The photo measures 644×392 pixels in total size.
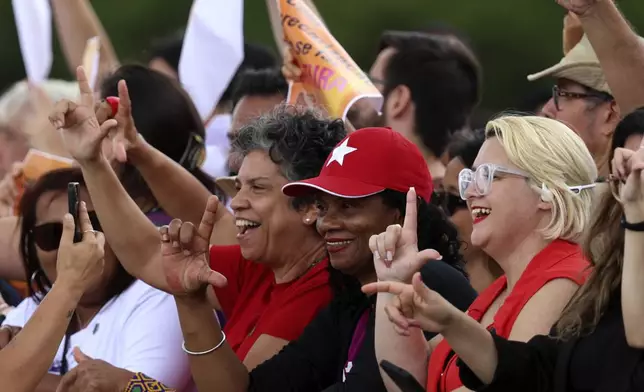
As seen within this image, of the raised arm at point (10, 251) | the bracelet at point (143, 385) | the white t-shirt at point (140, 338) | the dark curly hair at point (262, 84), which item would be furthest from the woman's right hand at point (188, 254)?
the dark curly hair at point (262, 84)

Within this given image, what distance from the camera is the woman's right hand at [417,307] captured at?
3.62 m

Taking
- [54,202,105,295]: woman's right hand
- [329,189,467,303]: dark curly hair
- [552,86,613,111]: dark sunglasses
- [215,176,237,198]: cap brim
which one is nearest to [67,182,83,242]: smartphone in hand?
[54,202,105,295]: woman's right hand

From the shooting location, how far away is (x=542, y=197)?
4078 millimetres

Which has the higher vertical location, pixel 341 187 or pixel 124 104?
pixel 341 187

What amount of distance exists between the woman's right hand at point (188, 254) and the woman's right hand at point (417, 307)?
2.80ft

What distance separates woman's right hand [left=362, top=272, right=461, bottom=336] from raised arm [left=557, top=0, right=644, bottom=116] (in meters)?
1.19

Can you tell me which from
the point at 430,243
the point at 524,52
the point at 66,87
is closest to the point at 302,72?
the point at 430,243

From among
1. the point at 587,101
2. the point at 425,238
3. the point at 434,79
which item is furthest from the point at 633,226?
the point at 434,79

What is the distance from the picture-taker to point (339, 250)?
446 centimetres

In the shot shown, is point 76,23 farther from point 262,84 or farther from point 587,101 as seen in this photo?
point 587,101

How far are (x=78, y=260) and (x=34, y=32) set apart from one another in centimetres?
341

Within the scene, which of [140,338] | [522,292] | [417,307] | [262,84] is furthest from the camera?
[262,84]

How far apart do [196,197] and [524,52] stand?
12.5 meters

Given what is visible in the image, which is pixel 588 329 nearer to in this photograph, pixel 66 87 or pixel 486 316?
pixel 486 316
